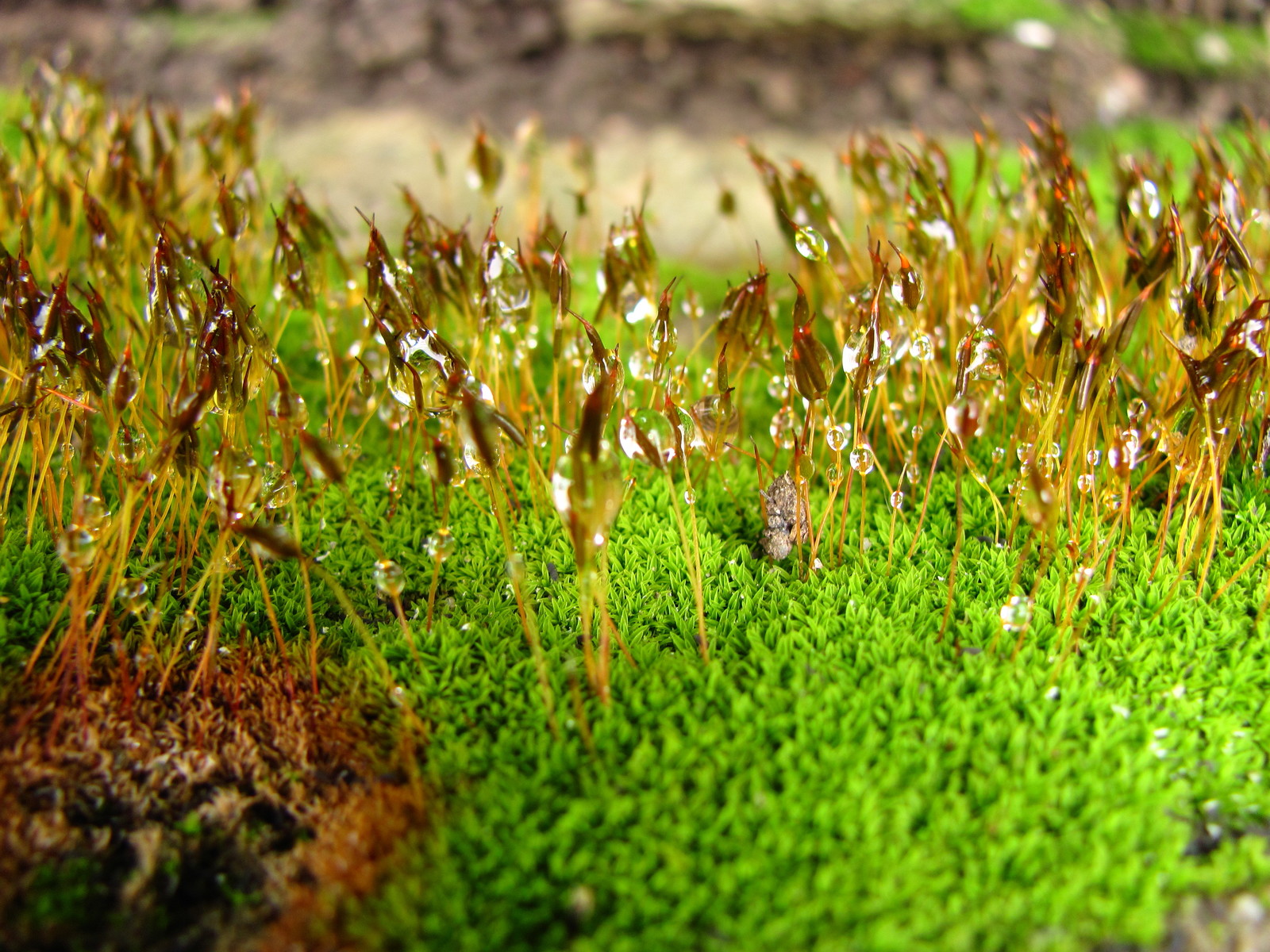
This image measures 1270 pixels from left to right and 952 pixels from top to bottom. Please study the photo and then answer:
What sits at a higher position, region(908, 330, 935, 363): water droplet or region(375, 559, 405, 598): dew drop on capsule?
region(908, 330, 935, 363): water droplet

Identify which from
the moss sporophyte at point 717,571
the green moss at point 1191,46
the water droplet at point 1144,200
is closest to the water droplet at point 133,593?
the moss sporophyte at point 717,571

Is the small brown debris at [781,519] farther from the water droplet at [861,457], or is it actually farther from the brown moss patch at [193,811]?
the brown moss patch at [193,811]

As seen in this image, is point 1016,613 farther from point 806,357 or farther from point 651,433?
point 651,433

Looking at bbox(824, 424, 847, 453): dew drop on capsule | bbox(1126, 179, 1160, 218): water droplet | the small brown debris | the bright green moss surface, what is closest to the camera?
the bright green moss surface

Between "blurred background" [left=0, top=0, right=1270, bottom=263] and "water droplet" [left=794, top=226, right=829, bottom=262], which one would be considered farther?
"blurred background" [left=0, top=0, right=1270, bottom=263]

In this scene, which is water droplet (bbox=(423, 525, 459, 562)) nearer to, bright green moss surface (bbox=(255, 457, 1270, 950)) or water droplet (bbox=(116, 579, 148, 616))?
bright green moss surface (bbox=(255, 457, 1270, 950))

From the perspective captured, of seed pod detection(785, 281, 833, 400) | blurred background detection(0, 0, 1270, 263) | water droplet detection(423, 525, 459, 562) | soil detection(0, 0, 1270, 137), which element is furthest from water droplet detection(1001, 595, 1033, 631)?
soil detection(0, 0, 1270, 137)

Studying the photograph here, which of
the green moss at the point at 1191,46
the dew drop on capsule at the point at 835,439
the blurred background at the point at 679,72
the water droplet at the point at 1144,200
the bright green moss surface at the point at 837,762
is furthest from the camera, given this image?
the green moss at the point at 1191,46
